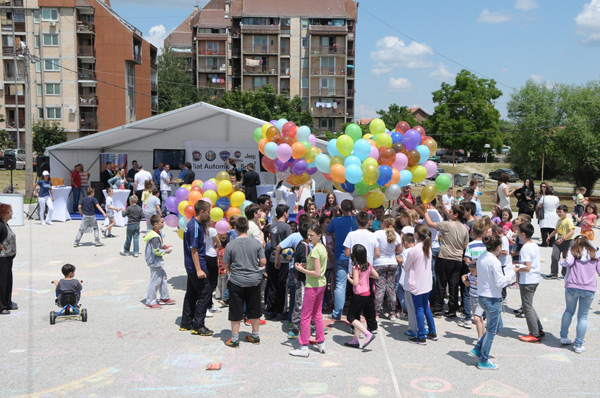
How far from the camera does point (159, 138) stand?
20516 millimetres

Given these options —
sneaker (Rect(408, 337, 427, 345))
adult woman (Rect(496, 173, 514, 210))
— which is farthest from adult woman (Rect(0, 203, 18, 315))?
adult woman (Rect(496, 173, 514, 210))

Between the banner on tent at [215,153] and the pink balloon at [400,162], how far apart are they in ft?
37.9

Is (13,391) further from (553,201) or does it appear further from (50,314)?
(553,201)

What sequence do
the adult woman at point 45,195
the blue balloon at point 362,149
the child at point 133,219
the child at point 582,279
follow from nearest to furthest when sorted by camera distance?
the child at point 582,279, the blue balloon at point 362,149, the child at point 133,219, the adult woman at point 45,195

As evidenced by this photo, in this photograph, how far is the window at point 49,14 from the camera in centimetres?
5078

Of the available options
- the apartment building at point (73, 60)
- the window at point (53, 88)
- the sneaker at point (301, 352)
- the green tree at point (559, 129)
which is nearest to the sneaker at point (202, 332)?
the sneaker at point (301, 352)

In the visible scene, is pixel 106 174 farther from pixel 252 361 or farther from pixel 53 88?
pixel 53 88

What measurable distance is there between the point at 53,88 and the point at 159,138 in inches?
1477

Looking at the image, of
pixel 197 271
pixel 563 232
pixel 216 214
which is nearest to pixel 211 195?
pixel 216 214

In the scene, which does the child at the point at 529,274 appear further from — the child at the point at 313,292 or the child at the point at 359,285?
the child at the point at 313,292

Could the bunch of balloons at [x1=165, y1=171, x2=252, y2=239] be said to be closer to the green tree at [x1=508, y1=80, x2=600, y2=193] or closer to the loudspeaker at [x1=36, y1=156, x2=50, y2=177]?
the loudspeaker at [x1=36, y1=156, x2=50, y2=177]

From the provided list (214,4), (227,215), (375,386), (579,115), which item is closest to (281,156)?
(227,215)

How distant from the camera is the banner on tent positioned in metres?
20.2

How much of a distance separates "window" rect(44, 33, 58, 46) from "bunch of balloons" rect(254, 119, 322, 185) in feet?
159
